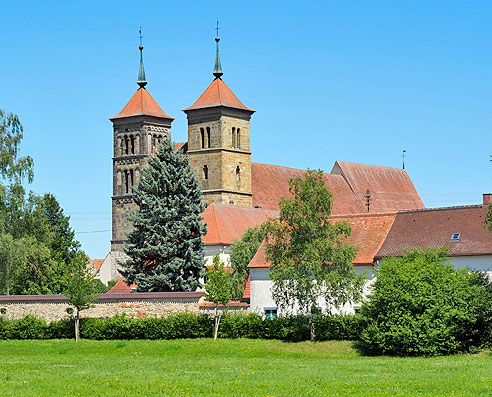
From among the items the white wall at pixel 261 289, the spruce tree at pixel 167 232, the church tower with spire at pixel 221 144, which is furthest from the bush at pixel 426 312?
the church tower with spire at pixel 221 144

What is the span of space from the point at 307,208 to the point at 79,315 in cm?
1368

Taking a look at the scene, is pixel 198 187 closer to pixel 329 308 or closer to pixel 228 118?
pixel 329 308

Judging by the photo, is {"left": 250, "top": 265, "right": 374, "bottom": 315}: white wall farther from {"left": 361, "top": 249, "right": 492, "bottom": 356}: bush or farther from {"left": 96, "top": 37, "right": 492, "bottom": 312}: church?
{"left": 96, "top": 37, "right": 492, "bottom": 312}: church

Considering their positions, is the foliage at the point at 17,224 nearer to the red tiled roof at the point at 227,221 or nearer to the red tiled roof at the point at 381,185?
the red tiled roof at the point at 227,221

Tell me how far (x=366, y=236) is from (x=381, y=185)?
58.6 meters

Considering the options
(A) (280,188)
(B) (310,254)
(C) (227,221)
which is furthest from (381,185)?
(B) (310,254)

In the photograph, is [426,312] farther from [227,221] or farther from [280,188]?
[280,188]

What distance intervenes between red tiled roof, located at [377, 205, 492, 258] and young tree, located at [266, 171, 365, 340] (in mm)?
5679

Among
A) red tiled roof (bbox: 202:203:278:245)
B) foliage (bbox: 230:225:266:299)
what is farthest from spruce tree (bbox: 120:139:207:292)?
red tiled roof (bbox: 202:203:278:245)

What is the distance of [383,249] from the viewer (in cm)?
5444

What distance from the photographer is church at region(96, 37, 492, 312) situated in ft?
279

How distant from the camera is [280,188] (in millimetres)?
102250

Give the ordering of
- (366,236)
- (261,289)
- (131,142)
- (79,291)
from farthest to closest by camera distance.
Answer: (131,142) < (366,236) < (261,289) < (79,291)

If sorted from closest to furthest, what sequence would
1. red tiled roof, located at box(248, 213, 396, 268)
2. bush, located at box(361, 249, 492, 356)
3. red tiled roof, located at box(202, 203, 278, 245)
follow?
bush, located at box(361, 249, 492, 356), red tiled roof, located at box(248, 213, 396, 268), red tiled roof, located at box(202, 203, 278, 245)
